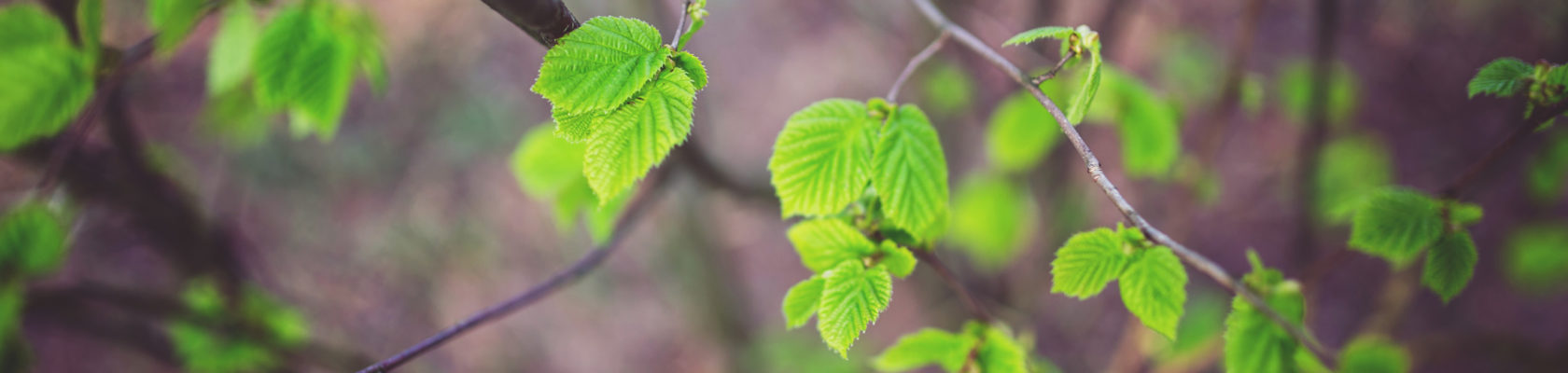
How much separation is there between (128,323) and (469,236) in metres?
1.74

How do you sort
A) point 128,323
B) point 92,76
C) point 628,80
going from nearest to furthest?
1. point 628,80
2. point 92,76
3. point 128,323

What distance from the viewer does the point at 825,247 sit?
2.91ft

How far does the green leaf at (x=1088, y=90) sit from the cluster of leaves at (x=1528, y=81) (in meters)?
0.47

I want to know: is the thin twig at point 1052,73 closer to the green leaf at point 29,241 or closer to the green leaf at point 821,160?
the green leaf at point 821,160

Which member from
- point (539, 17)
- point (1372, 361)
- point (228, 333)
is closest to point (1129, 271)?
point (539, 17)

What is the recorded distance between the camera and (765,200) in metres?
2.12

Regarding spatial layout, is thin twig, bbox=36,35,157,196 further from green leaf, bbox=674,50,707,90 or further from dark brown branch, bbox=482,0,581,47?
green leaf, bbox=674,50,707,90

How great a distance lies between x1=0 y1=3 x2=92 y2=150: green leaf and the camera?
3.23ft

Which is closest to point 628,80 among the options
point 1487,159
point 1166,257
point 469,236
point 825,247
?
point 825,247

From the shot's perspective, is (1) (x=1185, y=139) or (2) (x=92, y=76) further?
(1) (x=1185, y=139)

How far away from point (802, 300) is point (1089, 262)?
0.37 metres

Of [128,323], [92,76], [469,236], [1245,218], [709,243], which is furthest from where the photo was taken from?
[469,236]

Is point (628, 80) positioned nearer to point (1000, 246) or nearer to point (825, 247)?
point (825, 247)

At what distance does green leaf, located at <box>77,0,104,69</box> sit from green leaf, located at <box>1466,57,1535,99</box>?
192 centimetres
